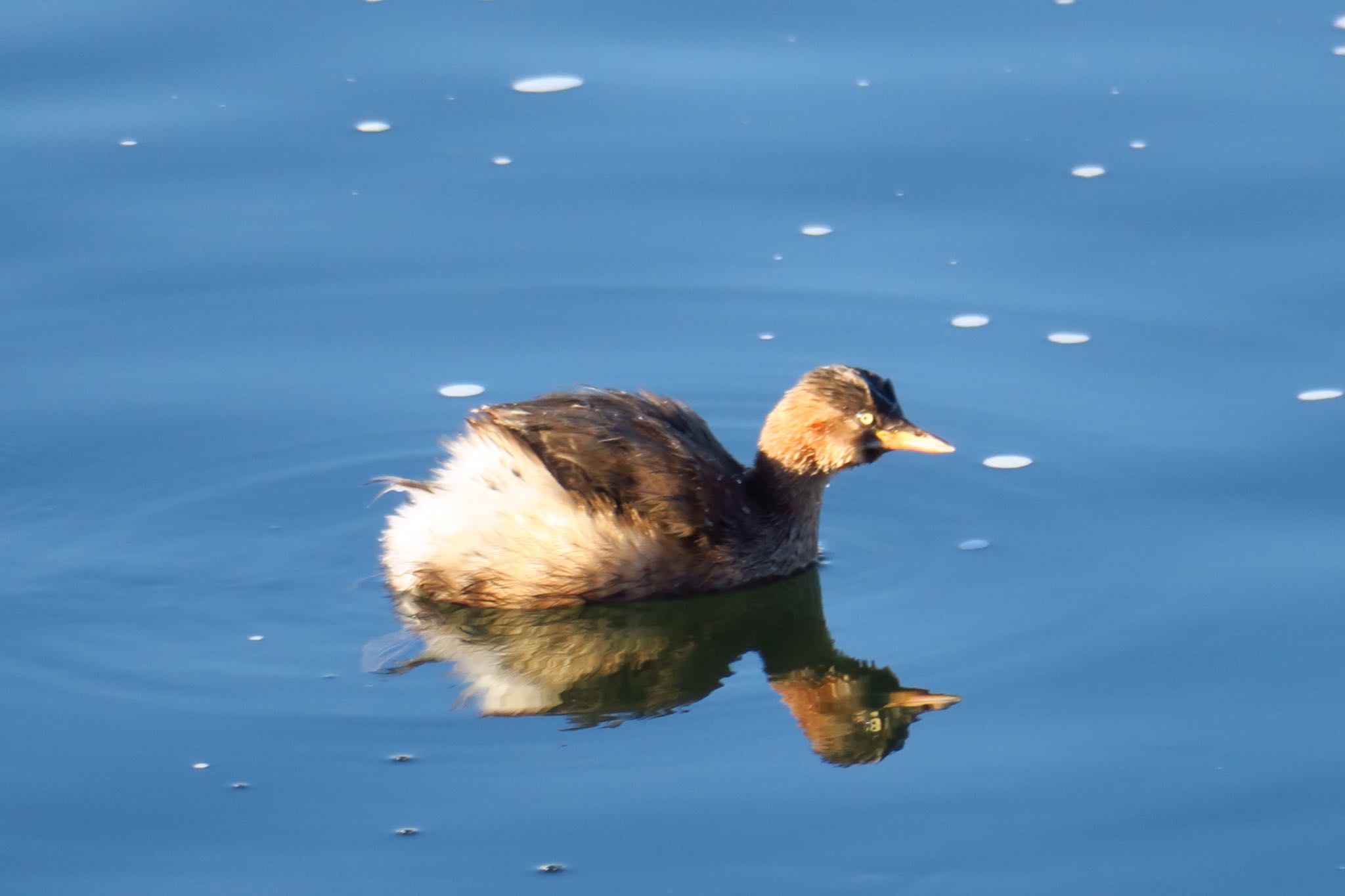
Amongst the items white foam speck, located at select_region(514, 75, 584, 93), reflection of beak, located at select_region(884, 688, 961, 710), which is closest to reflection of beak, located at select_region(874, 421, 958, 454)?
reflection of beak, located at select_region(884, 688, 961, 710)

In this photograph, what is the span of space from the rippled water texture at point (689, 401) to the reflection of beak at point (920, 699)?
1.1 inches

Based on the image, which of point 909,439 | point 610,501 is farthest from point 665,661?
point 909,439

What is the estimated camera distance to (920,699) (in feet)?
22.4

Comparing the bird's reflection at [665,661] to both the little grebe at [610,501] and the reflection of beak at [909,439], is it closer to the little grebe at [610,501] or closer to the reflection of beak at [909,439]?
the little grebe at [610,501]

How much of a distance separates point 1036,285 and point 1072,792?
3688 millimetres

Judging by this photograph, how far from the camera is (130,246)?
9.77 m

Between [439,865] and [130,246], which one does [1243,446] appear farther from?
[130,246]

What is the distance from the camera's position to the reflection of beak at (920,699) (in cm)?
677

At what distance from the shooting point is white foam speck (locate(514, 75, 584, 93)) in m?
11.0

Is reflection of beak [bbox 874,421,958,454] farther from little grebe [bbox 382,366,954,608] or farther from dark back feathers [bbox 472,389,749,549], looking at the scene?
dark back feathers [bbox 472,389,749,549]

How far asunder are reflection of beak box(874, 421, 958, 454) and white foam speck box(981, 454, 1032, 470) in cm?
53

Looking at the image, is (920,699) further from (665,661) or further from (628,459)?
(628,459)

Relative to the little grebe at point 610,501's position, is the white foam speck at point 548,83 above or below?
above

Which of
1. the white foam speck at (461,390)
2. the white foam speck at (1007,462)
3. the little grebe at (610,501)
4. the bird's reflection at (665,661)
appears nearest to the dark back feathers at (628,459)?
the little grebe at (610,501)
